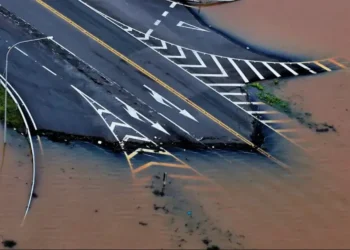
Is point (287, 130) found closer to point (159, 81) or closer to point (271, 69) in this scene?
point (271, 69)

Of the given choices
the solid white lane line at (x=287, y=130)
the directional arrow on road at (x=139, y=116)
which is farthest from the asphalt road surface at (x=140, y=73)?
the solid white lane line at (x=287, y=130)

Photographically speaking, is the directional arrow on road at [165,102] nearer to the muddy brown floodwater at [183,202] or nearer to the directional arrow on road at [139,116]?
the directional arrow on road at [139,116]

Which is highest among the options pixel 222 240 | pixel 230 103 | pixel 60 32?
pixel 60 32

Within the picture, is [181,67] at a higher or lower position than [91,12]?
lower

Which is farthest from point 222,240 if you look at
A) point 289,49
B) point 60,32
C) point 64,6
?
point 64,6

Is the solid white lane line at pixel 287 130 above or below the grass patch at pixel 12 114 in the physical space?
above

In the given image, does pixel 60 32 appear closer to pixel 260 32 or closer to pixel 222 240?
pixel 260 32

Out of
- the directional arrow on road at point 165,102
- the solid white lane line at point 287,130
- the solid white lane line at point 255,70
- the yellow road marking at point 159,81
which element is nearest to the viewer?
the yellow road marking at point 159,81
